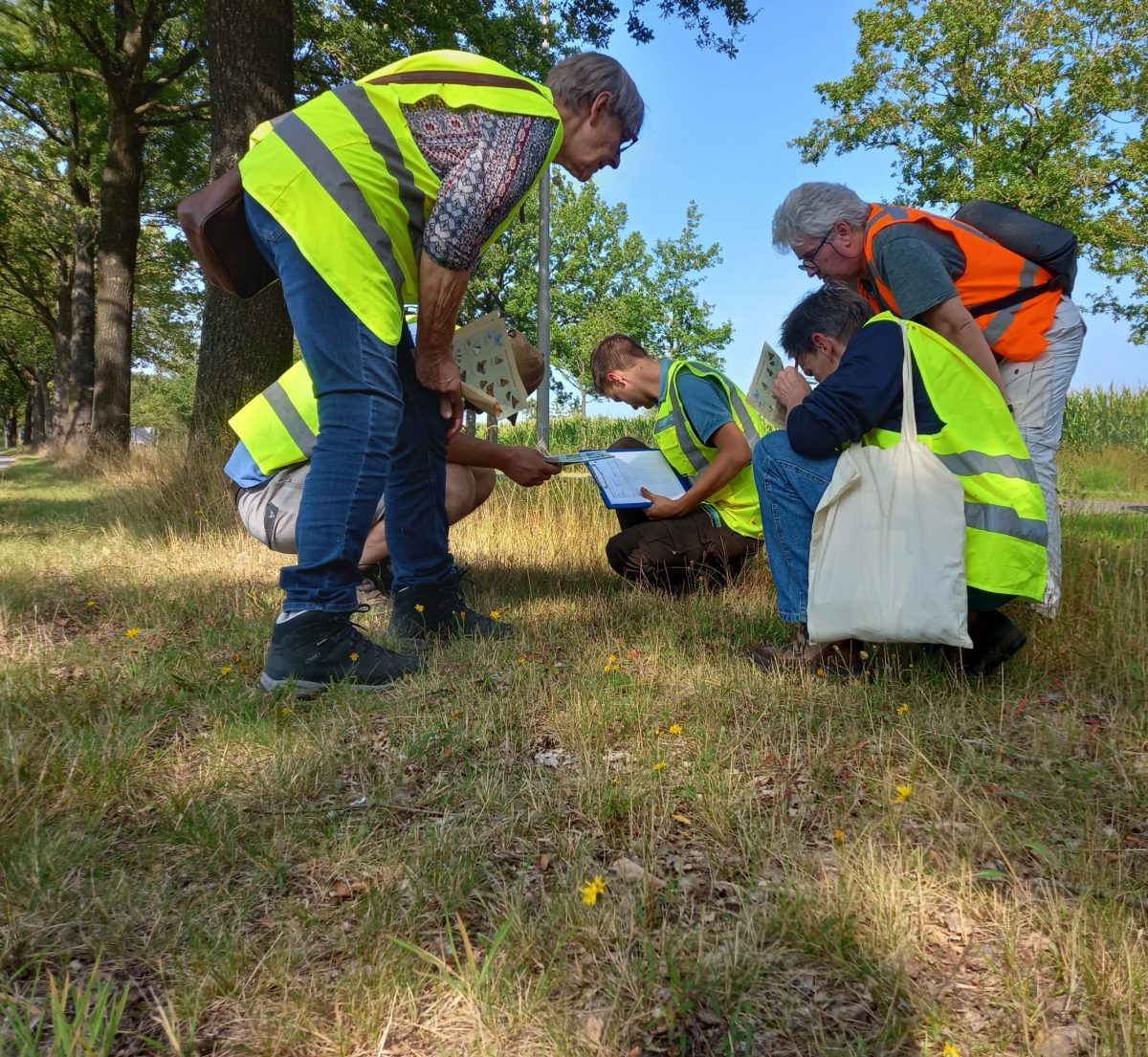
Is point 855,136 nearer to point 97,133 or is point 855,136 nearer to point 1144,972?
point 97,133

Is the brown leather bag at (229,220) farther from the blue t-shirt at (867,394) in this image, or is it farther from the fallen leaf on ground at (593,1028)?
the fallen leaf on ground at (593,1028)

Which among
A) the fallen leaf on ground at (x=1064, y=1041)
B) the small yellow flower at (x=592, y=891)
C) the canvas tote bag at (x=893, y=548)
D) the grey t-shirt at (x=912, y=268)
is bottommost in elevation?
the fallen leaf on ground at (x=1064, y=1041)

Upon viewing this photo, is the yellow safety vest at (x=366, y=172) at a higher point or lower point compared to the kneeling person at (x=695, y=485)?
higher

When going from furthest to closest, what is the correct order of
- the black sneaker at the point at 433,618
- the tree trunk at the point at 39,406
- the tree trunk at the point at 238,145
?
the tree trunk at the point at 39,406
the tree trunk at the point at 238,145
the black sneaker at the point at 433,618

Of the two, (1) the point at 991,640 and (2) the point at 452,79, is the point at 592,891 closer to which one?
(1) the point at 991,640

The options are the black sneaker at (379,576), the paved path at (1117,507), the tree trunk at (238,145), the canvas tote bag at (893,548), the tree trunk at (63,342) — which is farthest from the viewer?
the tree trunk at (63,342)

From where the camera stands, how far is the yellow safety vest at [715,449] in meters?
4.05

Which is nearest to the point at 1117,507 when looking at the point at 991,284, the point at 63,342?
the point at 991,284

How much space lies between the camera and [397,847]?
65.5 inches

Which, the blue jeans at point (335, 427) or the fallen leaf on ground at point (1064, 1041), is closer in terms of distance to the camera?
the fallen leaf on ground at point (1064, 1041)

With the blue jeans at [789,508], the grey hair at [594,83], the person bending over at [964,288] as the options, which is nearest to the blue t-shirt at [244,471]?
the grey hair at [594,83]

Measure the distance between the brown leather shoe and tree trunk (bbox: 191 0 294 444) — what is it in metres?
4.80

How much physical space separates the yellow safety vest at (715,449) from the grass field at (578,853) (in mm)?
1218

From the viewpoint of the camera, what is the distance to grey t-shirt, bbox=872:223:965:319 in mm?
2689
